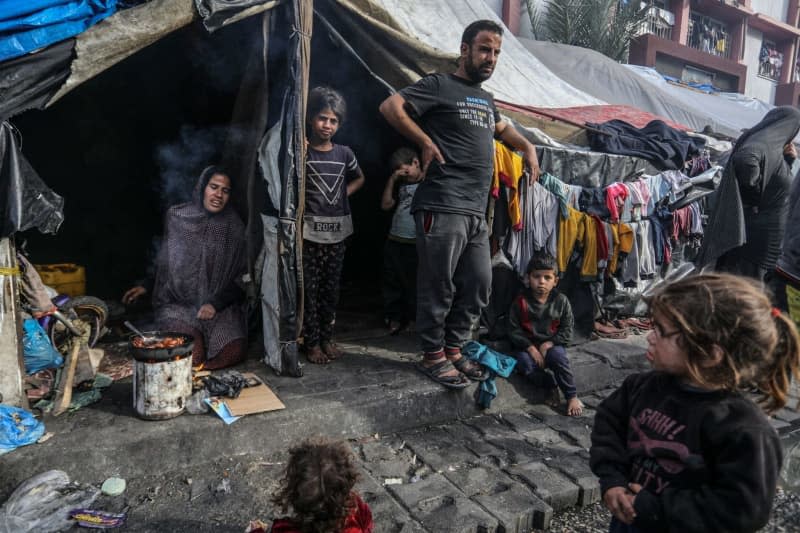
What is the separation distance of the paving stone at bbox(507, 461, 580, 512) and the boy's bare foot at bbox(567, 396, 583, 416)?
0.90 m

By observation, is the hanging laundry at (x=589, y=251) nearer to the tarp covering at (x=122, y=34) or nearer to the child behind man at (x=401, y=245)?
the child behind man at (x=401, y=245)

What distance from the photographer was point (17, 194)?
300 centimetres

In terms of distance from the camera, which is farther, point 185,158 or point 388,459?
point 185,158

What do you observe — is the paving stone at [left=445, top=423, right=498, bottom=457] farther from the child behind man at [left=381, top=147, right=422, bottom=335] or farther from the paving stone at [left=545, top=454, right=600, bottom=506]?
the child behind man at [left=381, top=147, right=422, bottom=335]

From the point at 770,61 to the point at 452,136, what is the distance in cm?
2410

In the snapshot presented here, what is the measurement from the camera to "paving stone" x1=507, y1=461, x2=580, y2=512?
9.95 ft

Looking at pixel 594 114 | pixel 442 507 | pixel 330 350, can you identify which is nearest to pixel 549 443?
pixel 442 507

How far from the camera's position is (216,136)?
18.3 feet

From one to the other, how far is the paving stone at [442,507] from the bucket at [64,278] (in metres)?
4.05

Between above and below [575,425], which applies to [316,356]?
above

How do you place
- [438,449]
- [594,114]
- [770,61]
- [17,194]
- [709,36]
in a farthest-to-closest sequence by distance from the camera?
[770,61], [709,36], [594,114], [438,449], [17,194]

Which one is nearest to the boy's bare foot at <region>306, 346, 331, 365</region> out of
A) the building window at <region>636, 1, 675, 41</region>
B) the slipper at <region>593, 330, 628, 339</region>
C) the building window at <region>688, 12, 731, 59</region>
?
the slipper at <region>593, 330, 628, 339</region>

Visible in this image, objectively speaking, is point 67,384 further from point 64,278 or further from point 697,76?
point 697,76

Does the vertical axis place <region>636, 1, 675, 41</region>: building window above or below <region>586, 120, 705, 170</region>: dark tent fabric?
above
